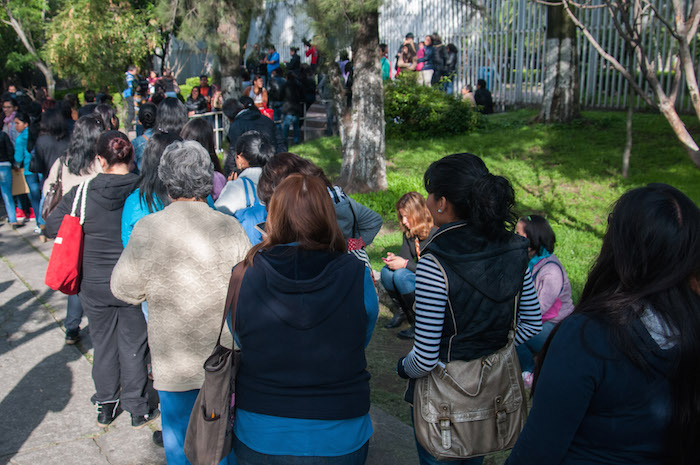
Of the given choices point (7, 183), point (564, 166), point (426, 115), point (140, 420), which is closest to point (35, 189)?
point (7, 183)

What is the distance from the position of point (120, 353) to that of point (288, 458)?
7.22 feet

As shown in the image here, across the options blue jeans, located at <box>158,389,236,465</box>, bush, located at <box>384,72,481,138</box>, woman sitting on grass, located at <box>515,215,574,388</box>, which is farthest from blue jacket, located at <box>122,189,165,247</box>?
bush, located at <box>384,72,481,138</box>

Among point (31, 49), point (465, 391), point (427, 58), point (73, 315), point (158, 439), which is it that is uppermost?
point (31, 49)

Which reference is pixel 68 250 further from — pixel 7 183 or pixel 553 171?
pixel 553 171

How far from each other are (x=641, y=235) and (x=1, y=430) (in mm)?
4072

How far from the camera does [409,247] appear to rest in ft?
17.5

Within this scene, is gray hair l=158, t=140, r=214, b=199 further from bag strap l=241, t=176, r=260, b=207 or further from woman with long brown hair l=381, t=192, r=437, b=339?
woman with long brown hair l=381, t=192, r=437, b=339

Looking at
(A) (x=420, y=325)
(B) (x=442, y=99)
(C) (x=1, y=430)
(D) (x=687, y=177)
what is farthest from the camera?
(B) (x=442, y=99)

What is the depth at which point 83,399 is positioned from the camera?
4.50 metres

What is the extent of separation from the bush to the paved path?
26.6 ft

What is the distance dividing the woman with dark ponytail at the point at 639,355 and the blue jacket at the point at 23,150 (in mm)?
8737

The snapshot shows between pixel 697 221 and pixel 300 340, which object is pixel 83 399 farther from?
pixel 697 221

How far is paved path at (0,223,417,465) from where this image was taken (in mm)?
3812

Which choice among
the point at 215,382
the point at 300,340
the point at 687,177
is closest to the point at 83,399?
the point at 215,382
